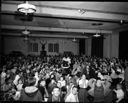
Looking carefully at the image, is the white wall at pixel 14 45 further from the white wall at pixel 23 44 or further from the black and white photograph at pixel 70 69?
the black and white photograph at pixel 70 69

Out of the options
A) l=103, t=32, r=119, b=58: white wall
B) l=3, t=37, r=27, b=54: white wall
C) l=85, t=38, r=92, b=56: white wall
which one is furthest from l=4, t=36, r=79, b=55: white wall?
l=103, t=32, r=119, b=58: white wall

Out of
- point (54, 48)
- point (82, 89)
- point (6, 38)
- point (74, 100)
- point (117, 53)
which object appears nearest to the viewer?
point (74, 100)

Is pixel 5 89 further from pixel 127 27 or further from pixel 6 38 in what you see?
pixel 6 38

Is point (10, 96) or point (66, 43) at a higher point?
point (66, 43)

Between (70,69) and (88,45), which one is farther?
(88,45)

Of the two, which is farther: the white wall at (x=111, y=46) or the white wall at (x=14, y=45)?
the white wall at (x=14, y=45)

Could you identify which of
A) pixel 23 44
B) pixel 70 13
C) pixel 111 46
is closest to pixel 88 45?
pixel 111 46

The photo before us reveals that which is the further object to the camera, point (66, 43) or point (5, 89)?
point (66, 43)

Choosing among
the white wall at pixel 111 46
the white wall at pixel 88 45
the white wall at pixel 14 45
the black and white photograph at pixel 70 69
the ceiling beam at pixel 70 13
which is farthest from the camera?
the white wall at pixel 14 45

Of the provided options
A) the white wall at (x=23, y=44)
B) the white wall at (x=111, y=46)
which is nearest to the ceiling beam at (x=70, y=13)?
the white wall at (x=111, y=46)

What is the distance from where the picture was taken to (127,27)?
12.1 m

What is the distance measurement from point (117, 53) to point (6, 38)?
17978 mm

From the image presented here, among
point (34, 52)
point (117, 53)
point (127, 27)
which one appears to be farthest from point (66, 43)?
point (127, 27)

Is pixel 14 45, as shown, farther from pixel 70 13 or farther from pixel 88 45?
pixel 70 13
